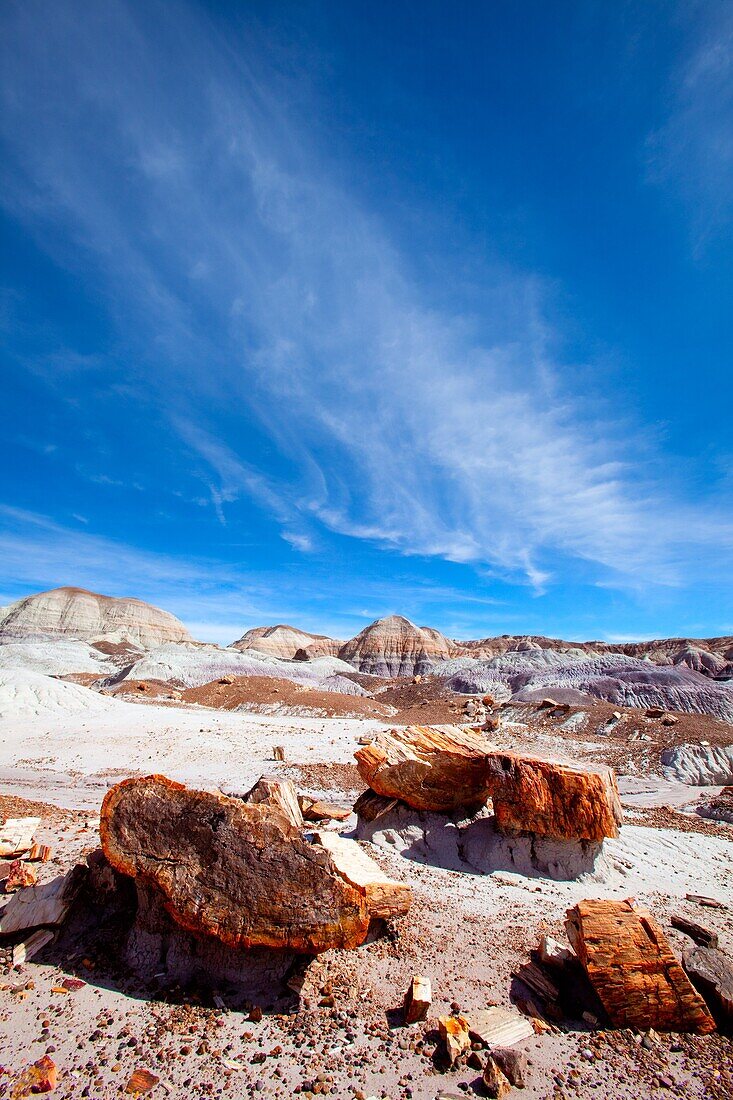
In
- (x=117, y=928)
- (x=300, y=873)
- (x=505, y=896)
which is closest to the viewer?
(x=300, y=873)

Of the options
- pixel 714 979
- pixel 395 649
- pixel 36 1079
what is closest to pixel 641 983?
pixel 714 979

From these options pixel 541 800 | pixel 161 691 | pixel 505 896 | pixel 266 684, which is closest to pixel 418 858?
pixel 505 896

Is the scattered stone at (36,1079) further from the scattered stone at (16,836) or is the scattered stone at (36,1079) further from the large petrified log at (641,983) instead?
the large petrified log at (641,983)

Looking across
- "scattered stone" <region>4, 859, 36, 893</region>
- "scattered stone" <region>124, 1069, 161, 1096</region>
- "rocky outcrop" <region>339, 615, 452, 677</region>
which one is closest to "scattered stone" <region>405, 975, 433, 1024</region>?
"scattered stone" <region>124, 1069, 161, 1096</region>

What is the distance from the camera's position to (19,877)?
5648 mm

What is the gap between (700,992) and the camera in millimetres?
4285

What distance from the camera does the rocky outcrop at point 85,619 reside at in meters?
96.6

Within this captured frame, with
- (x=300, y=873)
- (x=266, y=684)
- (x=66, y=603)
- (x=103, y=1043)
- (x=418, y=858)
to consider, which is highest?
(x=66, y=603)

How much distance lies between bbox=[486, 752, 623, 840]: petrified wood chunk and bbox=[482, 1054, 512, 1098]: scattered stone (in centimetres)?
402

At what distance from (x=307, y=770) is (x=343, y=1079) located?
12208mm

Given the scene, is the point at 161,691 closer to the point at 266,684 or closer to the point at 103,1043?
the point at 266,684

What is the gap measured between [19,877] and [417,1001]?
192 inches

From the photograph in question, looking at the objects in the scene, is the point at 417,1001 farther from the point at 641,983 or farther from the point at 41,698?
the point at 41,698

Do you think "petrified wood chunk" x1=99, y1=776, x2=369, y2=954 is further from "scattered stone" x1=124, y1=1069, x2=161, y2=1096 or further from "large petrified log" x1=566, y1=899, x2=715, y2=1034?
"large petrified log" x1=566, y1=899, x2=715, y2=1034
